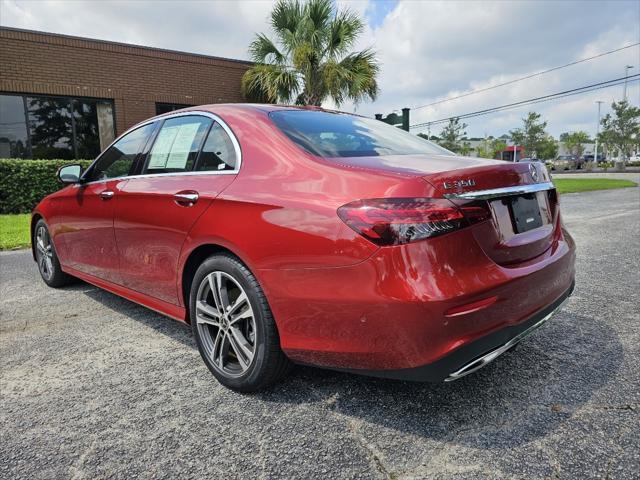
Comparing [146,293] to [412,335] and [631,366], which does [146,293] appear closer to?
[412,335]

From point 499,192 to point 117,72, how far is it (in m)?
13.2

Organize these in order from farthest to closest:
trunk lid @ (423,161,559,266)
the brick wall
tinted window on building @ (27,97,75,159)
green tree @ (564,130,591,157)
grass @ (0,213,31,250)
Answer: green tree @ (564,130,591,157)
tinted window on building @ (27,97,75,159)
the brick wall
grass @ (0,213,31,250)
trunk lid @ (423,161,559,266)

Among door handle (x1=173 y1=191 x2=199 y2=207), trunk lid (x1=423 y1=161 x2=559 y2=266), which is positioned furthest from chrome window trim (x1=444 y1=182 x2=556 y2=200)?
door handle (x1=173 y1=191 x2=199 y2=207)

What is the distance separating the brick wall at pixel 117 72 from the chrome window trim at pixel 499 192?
41.9 feet

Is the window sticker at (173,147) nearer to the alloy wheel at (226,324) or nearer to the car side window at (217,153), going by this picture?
the car side window at (217,153)

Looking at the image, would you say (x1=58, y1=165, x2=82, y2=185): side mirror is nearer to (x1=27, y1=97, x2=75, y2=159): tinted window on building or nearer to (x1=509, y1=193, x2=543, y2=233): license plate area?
(x1=509, y1=193, x2=543, y2=233): license plate area

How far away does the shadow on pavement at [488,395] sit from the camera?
2.08m

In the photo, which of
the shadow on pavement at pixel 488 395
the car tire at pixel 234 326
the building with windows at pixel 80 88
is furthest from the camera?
the building with windows at pixel 80 88

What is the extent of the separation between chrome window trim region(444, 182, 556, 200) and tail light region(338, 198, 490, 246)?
0.16 ft

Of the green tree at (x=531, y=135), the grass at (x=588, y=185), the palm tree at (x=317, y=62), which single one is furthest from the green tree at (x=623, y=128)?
the palm tree at (x=317, y=62)

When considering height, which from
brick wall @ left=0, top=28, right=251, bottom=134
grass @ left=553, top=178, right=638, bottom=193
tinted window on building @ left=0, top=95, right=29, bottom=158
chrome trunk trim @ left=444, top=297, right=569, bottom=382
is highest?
brick wall @ left=0, top=28, right=251, bottom=134

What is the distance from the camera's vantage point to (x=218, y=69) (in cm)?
1443

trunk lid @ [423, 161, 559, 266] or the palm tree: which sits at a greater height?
the palm tree

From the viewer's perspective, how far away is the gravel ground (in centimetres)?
187
